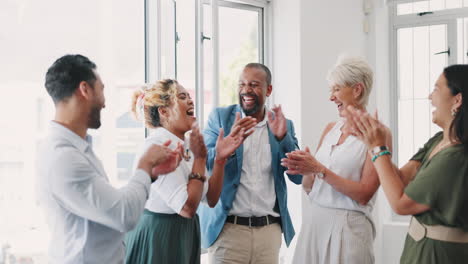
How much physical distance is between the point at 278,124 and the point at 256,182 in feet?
1.11

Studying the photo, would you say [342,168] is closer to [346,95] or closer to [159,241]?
[346,95]

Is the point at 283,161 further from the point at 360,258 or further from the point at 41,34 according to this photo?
the point at 41,34

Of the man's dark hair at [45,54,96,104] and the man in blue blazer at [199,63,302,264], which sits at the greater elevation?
the man's dark hair at [45,54,96,104]

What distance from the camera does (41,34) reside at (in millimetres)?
2930

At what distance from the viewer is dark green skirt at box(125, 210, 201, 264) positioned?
86.0 inches

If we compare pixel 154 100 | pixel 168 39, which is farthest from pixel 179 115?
pixel 168 39

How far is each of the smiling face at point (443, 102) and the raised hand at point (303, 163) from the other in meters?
0.62

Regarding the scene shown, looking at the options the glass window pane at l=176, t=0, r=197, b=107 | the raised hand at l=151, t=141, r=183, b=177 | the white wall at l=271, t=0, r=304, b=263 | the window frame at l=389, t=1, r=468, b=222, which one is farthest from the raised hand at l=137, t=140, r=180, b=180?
the window frame at l=389, t=1, r=468, b=222

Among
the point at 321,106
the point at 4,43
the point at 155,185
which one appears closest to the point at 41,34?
the point at 4,43

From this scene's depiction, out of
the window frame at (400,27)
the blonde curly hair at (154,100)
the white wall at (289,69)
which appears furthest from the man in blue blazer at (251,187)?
the window frame at (400,27)

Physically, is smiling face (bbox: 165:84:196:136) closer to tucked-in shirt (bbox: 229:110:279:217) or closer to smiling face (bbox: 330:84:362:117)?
tucked-in shirt (bbox: 229:110:279:217)

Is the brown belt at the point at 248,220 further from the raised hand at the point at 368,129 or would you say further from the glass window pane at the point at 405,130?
the glass window pane at the point at 405,130

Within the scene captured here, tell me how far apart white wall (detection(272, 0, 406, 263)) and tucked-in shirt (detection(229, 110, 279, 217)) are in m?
1.66

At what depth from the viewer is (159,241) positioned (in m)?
2.19
